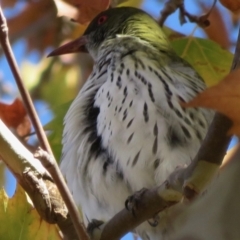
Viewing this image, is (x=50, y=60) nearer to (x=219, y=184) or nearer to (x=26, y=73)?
(x=26, y=73)

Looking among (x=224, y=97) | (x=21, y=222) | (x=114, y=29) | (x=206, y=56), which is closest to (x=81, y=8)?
(x=206, y=56)

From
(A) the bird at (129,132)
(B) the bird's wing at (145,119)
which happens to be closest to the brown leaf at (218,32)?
(A) the bird at (129,132)

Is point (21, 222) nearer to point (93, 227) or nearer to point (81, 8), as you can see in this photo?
point (93, 227)

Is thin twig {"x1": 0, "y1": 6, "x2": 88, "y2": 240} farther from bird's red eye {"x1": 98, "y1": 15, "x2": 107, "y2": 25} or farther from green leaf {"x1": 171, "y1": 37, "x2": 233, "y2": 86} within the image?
bird's red eye {"x1": 98, "y1": 15, "x2": 107, "y2": 25}

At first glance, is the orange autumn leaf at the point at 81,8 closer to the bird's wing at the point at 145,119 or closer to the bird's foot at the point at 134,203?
the bird's wing at the point at 145,119

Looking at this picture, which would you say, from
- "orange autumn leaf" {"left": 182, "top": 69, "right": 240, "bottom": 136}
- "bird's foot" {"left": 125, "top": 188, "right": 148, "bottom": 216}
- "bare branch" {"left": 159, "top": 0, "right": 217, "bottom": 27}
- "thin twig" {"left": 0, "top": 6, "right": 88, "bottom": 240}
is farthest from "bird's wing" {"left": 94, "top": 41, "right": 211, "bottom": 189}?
"orange autumn leaf" {"left": 182, "top": 69, "right": 240, "bottom": 136}
